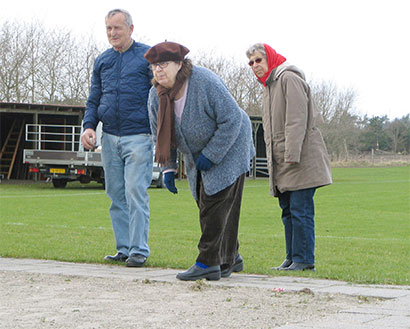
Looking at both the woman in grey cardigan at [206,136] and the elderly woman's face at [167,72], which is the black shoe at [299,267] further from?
the elderly woman's face at [167,72]

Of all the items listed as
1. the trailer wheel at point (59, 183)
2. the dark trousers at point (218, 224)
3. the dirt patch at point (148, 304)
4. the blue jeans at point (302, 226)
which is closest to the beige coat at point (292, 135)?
the blue jeans at point (302, 226)

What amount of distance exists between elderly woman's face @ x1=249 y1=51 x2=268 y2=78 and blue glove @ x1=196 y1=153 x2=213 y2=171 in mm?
1254

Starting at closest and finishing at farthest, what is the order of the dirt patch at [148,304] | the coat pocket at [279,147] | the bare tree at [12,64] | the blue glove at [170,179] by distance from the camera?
the dirt patch at [148,304]
the blue glove at [170,179]
the coat pocket at [279,147]
the bare tree at [12,64]

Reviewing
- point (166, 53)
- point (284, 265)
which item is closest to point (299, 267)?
point (284, 265)

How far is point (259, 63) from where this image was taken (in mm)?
6453

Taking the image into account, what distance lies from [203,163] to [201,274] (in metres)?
0.77

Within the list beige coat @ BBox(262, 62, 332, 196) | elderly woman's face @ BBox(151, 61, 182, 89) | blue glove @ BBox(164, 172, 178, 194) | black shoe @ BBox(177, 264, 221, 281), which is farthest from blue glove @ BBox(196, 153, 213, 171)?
beige coat @ BBox(262, 62, 332, 196)

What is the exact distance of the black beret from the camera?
558 cm

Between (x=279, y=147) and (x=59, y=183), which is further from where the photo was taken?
(x=59, y=183)

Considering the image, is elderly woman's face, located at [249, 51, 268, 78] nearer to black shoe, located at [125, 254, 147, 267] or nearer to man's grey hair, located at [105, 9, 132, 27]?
man's grey hair, located at [105, 9, 132, 27]

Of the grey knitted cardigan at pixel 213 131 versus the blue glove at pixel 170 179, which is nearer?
the grey knitted cardigan at pixel 213 131

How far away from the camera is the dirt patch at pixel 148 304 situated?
3.96 metres

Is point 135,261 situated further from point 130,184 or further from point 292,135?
point 292,135

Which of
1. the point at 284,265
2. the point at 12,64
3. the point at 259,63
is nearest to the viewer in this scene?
the point at 284,265
